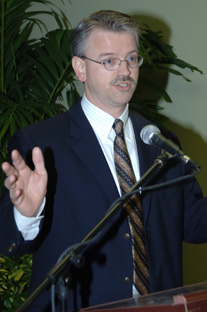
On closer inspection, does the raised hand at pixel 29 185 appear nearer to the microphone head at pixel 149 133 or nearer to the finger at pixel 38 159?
the finger at pixel 38 159

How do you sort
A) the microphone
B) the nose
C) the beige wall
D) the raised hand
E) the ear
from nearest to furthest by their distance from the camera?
the microphone < the raised hand < the nose < the ear < the beige wall

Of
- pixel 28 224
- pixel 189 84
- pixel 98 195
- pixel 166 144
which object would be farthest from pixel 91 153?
pixel 189 84

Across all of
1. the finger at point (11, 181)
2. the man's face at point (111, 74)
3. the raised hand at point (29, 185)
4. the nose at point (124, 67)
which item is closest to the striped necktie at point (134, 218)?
the man's face at point (111, 74)

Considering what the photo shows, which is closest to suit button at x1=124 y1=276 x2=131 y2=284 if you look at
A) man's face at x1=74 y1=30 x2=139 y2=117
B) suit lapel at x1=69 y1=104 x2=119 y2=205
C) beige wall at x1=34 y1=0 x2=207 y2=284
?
suit lapel at x1=69 y1=104 x2=119 y2=205

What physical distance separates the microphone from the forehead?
56 cm

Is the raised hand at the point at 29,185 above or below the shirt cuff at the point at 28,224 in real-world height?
above

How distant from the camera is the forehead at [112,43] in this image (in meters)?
2.04

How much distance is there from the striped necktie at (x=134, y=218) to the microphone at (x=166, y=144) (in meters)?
0.38

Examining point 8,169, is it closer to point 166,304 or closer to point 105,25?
point 166,304

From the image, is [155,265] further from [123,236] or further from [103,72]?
[103,72]

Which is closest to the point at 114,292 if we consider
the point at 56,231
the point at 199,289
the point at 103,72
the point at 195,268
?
the point at 56,231

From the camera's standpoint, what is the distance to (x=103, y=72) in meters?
2.05

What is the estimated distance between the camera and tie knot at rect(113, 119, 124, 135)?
80.7 inches

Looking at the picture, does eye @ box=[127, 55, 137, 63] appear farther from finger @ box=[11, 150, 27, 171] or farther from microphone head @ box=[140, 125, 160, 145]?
finger @ box=[11, 150, 27, 171]
